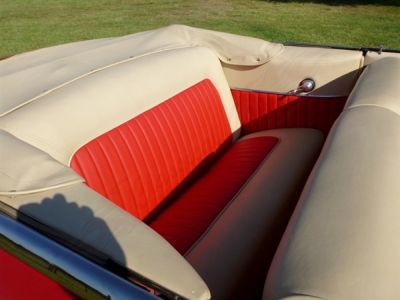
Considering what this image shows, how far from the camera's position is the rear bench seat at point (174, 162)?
147 centimetres

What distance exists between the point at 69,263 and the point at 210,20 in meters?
7.46

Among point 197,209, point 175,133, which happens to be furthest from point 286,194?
point 175,133

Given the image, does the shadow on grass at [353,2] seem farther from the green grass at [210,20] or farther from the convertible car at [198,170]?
the convertible car at [198,170]

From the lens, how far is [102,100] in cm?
175

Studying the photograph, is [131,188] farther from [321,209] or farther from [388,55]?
[388,55]

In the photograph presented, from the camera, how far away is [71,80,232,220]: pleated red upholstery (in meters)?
1.67

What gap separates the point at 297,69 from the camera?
8.11 feet

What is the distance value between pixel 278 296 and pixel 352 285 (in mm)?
155

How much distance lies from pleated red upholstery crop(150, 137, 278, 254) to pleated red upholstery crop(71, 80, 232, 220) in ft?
0.21

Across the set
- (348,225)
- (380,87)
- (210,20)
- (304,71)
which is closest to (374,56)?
(304,71)

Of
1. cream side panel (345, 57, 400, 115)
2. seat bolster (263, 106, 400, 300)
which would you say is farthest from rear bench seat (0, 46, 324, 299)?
cream side panel (345, 57, 400, 115)

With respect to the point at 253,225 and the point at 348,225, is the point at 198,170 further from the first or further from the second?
the point at 348,225

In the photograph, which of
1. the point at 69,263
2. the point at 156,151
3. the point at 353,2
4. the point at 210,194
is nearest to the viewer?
the point at 69,263

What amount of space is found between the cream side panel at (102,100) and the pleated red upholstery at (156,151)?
0.04 metres
